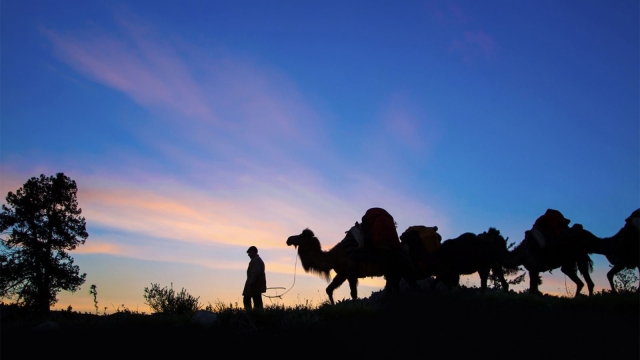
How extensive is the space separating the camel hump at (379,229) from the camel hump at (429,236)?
2054 mm

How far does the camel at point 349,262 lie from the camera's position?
16.8 meters

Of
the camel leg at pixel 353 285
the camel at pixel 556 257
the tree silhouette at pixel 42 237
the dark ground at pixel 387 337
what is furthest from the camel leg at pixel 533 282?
the tree silhouette at pixel 42 237

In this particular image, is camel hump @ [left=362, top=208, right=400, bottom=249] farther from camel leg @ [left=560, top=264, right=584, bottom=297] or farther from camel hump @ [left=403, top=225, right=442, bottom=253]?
camel leg @ [left=560, top=264, right=584, bottom=297]

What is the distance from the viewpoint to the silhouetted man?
17.6 m

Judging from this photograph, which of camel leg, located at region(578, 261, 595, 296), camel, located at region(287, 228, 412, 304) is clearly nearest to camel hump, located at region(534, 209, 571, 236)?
camel leg, located at region(578, 261, 595, 296)

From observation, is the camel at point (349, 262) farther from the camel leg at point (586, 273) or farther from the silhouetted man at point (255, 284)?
the camel leg at point (586, 273)

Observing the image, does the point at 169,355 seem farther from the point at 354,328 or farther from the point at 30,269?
the point at 30,269

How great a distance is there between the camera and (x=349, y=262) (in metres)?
17.3

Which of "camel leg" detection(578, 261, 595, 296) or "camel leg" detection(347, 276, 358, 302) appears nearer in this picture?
"camel leg" detection(347, 276, 358, 302)

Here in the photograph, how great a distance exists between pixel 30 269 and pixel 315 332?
101 ft

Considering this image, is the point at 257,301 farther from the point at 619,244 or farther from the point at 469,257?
the point at 619,244

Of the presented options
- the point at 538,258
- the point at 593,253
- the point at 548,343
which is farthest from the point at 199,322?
the point at 593,253

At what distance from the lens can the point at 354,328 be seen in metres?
12.1

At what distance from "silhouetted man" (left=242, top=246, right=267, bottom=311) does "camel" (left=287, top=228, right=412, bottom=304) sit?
128 centimetres
